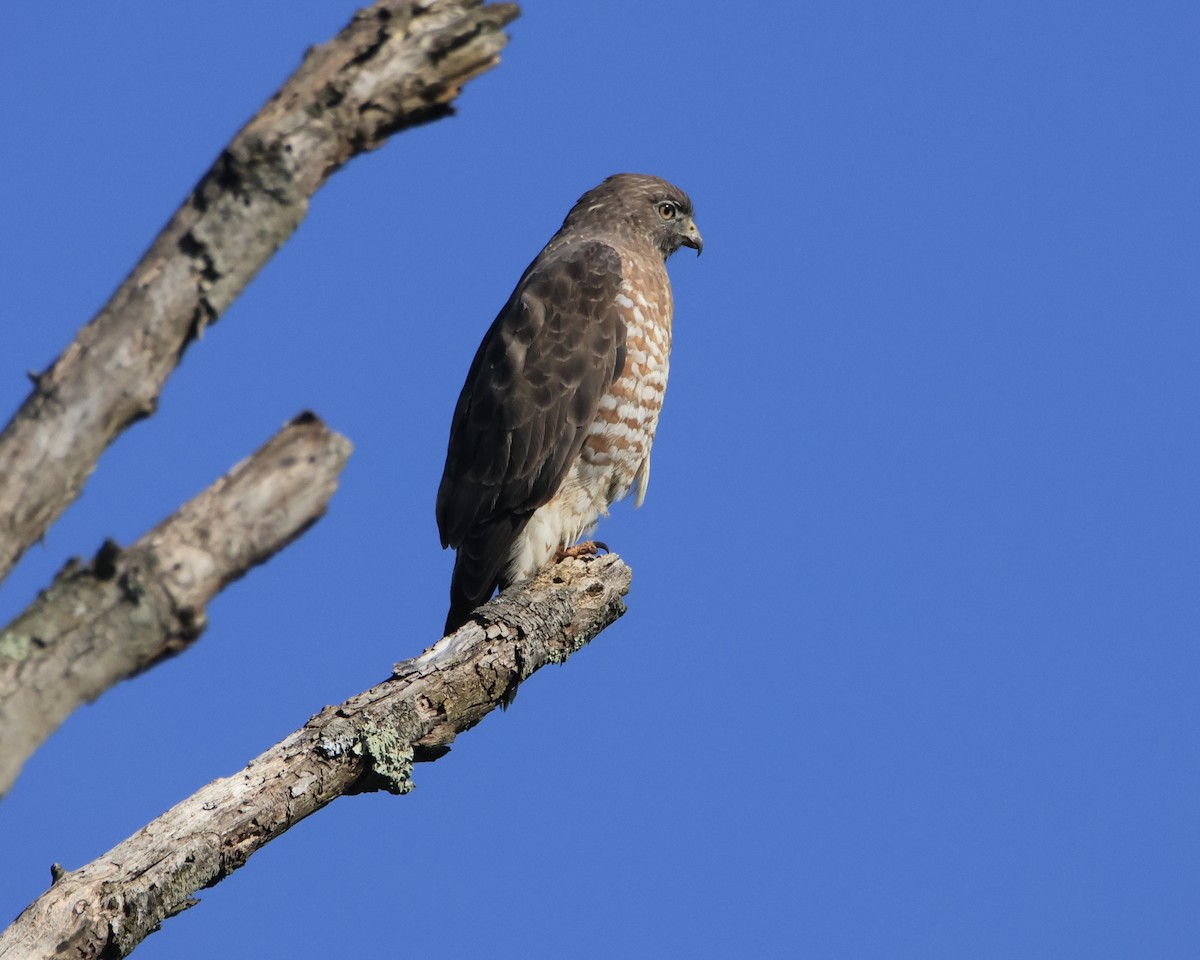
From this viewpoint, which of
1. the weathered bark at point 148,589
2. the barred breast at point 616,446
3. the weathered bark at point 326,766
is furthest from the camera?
the barred breast at point 616,446

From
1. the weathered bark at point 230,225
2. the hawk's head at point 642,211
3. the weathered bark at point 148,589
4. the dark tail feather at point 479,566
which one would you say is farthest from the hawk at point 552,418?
the weathered bark at point 148,589

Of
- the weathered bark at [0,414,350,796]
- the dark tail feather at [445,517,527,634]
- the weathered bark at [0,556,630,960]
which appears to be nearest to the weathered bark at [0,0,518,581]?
the weathered bark at [0,414,350,796]

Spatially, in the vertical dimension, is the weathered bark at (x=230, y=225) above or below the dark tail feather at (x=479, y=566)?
below

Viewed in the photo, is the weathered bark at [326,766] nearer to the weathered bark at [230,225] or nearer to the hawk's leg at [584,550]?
the hawk's leg at [584,550]

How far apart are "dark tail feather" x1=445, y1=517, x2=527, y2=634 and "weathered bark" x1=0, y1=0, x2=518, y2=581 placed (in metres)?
4.04

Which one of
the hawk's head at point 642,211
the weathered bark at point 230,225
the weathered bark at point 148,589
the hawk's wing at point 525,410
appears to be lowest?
the weathered bark at point 148,589

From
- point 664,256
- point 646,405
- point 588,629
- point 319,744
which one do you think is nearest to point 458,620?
point 588,629

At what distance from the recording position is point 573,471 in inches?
285

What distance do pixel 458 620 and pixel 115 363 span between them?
4319 mm

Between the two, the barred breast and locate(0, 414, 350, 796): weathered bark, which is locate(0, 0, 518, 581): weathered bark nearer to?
locate(0, 414, 350, 796): weathered bark

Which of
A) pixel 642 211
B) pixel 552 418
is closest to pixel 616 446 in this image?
pixel 552 418

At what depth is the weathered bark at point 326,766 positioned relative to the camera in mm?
3959

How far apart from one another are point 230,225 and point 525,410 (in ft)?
14.4

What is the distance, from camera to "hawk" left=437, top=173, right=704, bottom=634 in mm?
7012
